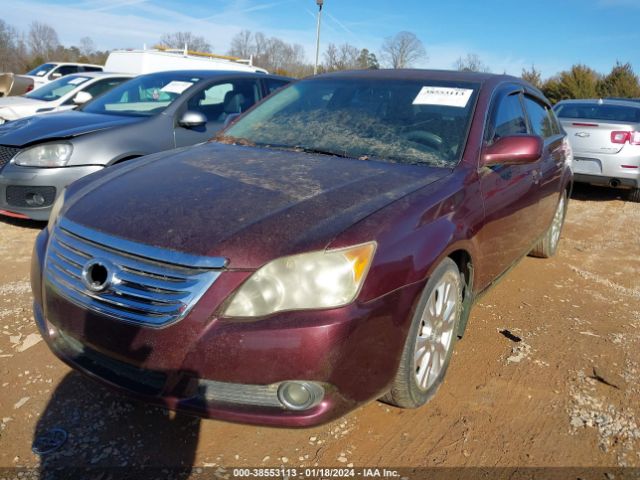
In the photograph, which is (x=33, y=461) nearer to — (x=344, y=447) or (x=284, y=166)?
(x=344, y=447)

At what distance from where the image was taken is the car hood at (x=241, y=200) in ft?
6.33

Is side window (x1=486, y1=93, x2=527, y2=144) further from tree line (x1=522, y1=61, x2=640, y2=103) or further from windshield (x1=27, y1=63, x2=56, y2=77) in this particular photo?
tree line (x1=522, y1=61, x2=640, y2=103)

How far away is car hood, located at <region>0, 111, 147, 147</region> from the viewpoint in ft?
15.3

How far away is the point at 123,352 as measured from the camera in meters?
1.94

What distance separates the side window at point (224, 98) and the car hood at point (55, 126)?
71 centimetres

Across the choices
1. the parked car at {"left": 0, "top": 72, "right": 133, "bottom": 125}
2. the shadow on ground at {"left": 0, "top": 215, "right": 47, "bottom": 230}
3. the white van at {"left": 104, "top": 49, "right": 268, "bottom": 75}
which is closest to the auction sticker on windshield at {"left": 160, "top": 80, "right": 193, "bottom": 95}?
the shadow on ground at {"left": 0, "top": 215, "right": 47, "bottom": 230}

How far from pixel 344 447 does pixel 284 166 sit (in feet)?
4.64

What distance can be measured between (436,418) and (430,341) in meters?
0.37

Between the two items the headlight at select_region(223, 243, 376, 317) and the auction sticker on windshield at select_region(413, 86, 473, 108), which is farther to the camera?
the auction sticker on windshield at select_region(413, 86, 473, 108)

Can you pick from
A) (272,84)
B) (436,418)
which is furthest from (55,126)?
(436,418)

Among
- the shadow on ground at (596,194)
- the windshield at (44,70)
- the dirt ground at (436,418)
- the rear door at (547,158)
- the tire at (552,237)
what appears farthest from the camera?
the windshield at (44,70)

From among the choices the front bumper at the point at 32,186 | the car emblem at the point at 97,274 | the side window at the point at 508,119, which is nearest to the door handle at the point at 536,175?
the side window at the point at 508,119

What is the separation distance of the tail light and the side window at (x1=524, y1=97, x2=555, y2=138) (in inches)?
127

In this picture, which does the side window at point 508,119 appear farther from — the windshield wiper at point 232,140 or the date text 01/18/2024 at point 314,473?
the date text 01/18/2024 at point 314,473
